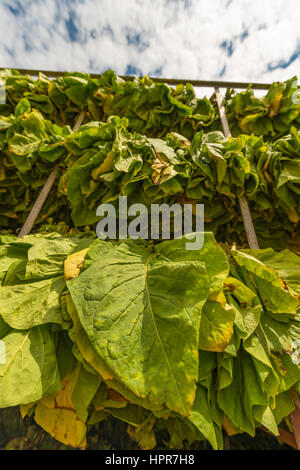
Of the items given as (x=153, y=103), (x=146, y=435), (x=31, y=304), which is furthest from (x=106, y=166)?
(x=146, y=435)

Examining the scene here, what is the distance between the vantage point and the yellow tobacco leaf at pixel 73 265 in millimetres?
725

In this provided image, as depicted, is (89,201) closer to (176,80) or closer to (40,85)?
(40,85)

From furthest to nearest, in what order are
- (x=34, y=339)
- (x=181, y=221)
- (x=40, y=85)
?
1. (x=40, y=85)
2. (x=181, y=221)
3. (x=34, y=339)

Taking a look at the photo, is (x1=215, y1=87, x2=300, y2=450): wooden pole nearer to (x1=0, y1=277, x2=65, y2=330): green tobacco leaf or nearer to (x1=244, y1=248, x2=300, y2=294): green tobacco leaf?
(x1=244, y1=248, x2=300, y2=294): green tobacco leaf

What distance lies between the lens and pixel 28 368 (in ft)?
2.14

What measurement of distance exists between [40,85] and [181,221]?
1675 mm

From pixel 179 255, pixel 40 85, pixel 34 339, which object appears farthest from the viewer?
pixel 40 85

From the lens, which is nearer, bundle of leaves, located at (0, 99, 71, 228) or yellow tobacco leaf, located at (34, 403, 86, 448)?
yellow tobacco leaf, located at (34, 403, 86, 448)

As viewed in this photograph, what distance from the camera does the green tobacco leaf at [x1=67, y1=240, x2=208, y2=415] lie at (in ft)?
1.77

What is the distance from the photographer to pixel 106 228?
3.93 ft

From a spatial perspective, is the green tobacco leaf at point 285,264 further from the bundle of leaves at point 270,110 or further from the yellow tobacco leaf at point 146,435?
the bundle of leaves at point 270,110

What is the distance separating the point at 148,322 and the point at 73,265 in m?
0.31

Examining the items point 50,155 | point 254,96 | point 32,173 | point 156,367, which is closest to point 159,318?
point 156,367

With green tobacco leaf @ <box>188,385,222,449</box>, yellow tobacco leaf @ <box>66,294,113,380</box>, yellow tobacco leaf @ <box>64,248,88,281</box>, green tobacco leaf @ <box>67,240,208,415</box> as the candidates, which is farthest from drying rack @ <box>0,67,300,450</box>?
yellow tobacco leaf @ <box>64,248,88,281</box>
